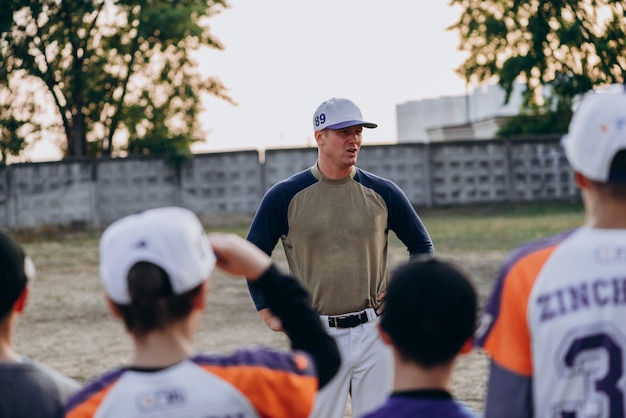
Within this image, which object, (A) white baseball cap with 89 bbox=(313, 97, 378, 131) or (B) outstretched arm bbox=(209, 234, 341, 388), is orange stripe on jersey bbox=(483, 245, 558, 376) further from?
(A) white baseball cap with 89 bbox=(313, 97, 378, 131)

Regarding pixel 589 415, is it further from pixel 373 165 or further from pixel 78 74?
pixel 78 74

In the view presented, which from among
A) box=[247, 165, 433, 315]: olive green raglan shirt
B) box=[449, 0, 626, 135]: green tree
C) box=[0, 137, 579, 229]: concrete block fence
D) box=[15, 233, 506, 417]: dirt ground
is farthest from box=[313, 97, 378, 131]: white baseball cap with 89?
box=[0, 137, 579, 229]: concrete block fence

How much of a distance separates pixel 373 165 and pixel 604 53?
12542mm

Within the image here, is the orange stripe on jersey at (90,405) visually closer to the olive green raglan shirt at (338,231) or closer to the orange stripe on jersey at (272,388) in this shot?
the orange stripe on jersey at (272,388)

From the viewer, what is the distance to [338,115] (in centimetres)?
605

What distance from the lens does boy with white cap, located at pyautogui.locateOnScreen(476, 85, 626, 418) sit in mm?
2678

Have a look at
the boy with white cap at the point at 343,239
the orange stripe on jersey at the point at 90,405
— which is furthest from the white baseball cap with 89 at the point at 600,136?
the boy with white cap at the point at 343,239

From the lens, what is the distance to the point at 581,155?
9.04 feet

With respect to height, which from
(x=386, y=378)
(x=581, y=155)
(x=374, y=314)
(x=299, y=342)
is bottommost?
(x=386, y=378)

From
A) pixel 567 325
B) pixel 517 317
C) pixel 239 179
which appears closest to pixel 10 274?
pixel 517 317

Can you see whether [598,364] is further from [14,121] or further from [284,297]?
[14,121]

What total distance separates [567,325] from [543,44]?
20.8 metres

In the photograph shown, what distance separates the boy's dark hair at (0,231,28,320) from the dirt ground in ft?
18.1

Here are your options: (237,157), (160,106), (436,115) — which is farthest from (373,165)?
(436,115)
